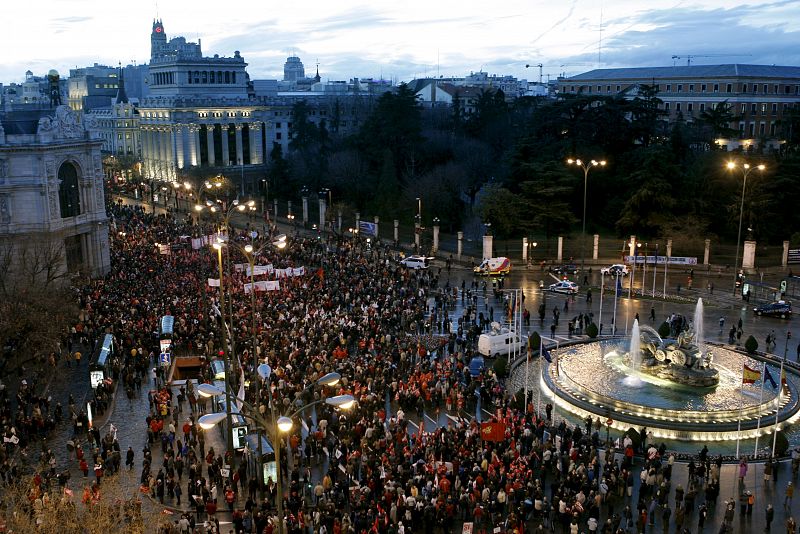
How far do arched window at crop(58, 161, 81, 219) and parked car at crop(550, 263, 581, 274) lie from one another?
103 ft

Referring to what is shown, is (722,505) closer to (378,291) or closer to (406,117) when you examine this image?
(378,291)

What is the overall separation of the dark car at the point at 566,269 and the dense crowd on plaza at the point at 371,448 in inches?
586

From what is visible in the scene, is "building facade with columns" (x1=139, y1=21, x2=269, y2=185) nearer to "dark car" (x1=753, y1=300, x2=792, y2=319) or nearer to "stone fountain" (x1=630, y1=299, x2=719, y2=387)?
"dark car" (x1=753, y1=300, x2=792, y2=319)

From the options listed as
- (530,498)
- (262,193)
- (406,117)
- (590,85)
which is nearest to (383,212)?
(406,117)

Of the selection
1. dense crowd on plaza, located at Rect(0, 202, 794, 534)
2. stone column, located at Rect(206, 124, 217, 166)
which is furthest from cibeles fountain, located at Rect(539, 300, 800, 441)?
stone column, located at Rect(206, 124, 217, 166)

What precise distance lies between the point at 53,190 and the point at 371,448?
1255 inches

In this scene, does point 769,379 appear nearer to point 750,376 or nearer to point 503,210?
point 750,376

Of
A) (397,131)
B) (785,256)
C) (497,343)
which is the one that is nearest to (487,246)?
(785,256)

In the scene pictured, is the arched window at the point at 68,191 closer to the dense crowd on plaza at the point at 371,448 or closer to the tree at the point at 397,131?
the dense crowd on plaza at the point at 371,448

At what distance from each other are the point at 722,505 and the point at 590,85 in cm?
8426

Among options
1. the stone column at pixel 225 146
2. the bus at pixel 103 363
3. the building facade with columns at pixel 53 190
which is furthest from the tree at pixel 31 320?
the stone column at pixel 225 146

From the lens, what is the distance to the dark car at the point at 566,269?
165 ft

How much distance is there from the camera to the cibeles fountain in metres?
25.6

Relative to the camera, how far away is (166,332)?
31938 mm
